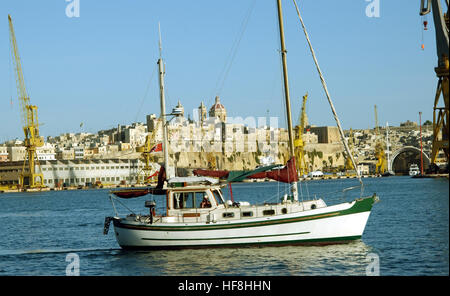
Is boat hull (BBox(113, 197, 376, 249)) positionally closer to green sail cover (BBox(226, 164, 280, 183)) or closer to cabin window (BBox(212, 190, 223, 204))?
cabin window (BBox(212, 190, 223, 204))

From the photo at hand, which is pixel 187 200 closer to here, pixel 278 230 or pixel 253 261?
pixel 278 230

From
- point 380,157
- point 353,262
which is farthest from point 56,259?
point 380,157

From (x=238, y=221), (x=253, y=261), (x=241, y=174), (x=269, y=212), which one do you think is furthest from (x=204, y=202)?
(x=253, y=261)

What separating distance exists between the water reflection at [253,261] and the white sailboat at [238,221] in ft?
1.26

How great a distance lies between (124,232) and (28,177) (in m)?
124

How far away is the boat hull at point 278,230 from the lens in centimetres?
2362

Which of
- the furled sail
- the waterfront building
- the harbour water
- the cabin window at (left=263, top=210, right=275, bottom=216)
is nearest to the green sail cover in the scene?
the furled sail

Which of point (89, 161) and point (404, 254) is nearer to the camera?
point (404, 254)

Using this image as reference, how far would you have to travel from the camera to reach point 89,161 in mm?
161125

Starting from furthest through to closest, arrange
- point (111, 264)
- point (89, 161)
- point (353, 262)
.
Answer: point (89, 161)
point (111, 264)
point (353, 262)

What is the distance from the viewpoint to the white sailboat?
2367 cm

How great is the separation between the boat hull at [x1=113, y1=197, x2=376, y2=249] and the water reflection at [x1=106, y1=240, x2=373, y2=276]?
0.97 feet
